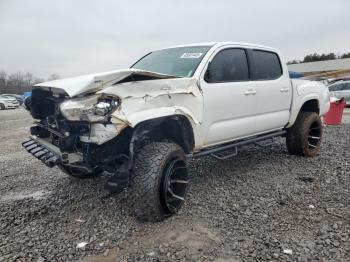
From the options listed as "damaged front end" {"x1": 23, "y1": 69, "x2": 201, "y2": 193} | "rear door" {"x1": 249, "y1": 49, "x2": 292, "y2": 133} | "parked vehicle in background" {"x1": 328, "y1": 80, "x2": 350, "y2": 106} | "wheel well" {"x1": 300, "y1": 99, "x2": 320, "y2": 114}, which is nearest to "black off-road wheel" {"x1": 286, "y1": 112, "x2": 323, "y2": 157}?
"wheel well" {"x1": 300, "y1": 99, "x2": 320, "y2": 114}

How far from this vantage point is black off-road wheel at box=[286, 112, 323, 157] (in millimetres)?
6078

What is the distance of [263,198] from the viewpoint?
427 cm

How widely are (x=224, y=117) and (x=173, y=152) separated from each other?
1.07 metres

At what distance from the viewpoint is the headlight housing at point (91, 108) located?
319 cm

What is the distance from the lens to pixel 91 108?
10.6 feet

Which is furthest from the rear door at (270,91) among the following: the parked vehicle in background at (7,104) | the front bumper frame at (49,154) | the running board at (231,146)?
the parked vehicle in background at (7,104)

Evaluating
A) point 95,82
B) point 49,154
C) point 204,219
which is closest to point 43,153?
point 49,154

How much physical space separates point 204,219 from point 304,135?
317 centimetres

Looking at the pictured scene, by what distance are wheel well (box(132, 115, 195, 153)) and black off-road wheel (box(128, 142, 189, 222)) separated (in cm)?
17

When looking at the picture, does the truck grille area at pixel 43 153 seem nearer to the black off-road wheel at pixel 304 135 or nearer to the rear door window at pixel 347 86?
the black off-road wheel at pixel 304 135

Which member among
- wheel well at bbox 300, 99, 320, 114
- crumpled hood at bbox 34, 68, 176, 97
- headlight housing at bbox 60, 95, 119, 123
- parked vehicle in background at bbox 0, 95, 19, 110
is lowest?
parked vehicle in background at bbox 0, 95, 19, 110

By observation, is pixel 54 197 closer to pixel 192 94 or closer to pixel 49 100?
pixel 49 100

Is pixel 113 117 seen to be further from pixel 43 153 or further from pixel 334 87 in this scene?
pixel 334 87

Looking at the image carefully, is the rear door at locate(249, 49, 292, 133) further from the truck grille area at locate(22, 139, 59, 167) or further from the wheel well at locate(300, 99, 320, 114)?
the truck grille area at locate(22, 139, 59, 167)
